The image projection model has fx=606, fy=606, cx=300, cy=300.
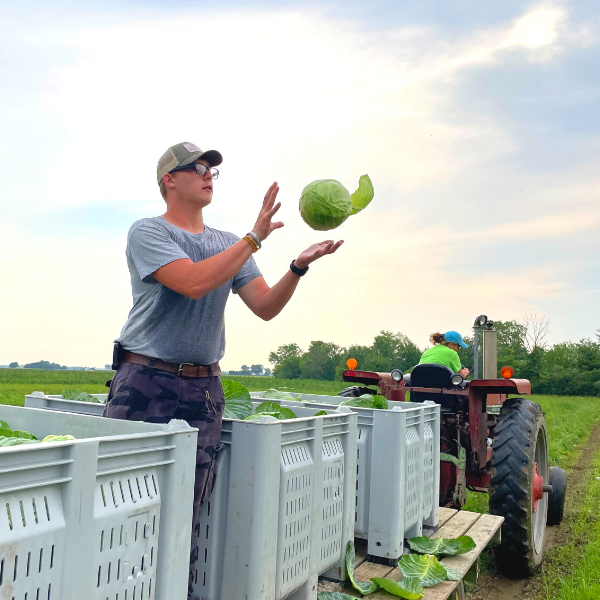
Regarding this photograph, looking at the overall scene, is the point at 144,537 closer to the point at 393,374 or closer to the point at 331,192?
the point at 331,192

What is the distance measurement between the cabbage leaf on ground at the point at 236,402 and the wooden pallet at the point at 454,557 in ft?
3.20

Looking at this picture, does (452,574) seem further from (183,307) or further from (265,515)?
(183,307)

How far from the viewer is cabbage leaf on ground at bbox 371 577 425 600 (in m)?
2.74

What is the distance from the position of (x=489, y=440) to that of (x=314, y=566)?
3.80 meters

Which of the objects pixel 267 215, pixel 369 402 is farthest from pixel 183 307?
pixel 369 402

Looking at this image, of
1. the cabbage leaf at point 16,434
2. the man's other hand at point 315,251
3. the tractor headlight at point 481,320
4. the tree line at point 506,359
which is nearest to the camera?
the cabbage leaf at point 16,434

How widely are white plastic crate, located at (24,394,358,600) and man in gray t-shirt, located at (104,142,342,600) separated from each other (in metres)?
0.06

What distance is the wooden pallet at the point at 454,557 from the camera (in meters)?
2.90

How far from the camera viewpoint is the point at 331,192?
109 inches

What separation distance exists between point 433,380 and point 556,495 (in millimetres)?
1908

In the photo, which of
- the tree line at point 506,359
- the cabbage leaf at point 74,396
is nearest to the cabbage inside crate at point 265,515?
the cabbage leaf at point 74,396

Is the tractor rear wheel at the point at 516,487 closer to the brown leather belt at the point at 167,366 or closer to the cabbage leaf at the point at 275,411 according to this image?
the cabbage leaf at the point at 275,411

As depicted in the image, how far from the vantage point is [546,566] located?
17.1 feet

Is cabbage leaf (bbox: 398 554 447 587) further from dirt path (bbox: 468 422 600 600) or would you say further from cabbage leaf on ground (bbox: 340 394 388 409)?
dirt path (bbox: 468 422 600 600)
